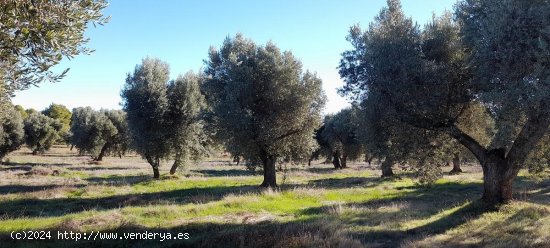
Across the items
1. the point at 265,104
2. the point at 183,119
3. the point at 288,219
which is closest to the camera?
the point at 288,219

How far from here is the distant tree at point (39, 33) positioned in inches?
348

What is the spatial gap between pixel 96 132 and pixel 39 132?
10432 mm

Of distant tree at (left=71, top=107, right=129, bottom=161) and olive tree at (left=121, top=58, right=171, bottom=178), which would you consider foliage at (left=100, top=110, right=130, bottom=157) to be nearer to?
distant tree at (left=71, top=107, right=129, bottom=161)

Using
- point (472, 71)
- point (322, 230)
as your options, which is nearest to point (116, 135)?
point (322, 230)

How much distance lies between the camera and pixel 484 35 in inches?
546

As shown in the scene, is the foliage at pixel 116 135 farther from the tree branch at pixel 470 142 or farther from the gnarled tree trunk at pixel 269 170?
the tree branch at pixel 470 142

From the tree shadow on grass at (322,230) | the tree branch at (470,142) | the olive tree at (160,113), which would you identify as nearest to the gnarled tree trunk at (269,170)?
the olive tree at (160,113)

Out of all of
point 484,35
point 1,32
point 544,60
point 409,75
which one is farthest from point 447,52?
point 1,32

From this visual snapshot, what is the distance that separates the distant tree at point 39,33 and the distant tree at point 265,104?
1610 cm

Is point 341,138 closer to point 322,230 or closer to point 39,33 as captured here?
point 322,230

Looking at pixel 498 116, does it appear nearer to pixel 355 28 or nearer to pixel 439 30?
pixel 439 30

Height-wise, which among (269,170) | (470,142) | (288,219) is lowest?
(288,219)

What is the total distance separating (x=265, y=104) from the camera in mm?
27984

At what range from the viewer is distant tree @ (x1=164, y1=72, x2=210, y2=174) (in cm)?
3669
